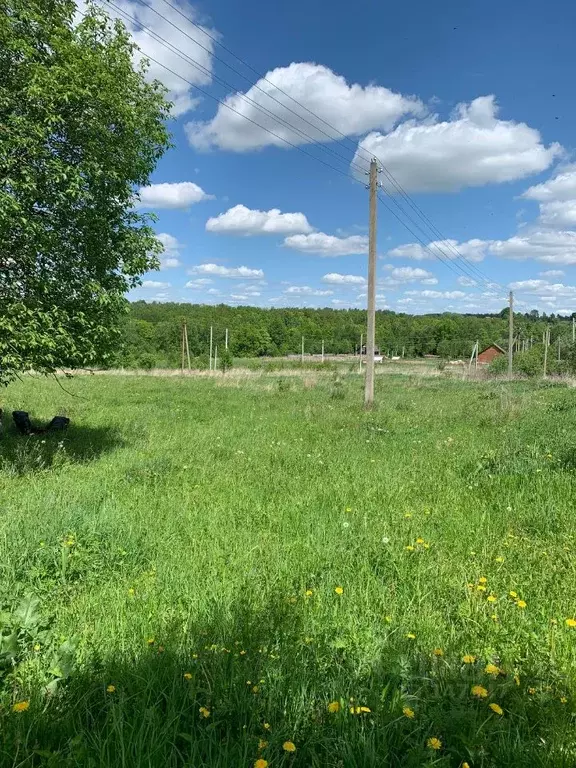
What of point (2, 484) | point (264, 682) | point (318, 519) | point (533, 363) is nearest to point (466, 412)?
point (318, 519)

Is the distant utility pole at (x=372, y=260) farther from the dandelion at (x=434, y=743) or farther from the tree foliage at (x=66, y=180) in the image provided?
the dandelion at (x=434, y=743)

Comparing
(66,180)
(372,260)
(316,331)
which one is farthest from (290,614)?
(316,331)

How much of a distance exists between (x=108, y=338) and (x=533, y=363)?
152 feet

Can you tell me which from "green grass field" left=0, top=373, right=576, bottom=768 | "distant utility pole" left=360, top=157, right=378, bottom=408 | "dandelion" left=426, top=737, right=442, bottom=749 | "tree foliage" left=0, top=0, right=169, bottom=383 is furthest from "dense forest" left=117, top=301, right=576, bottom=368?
"dandelion" left=426, top=737, right=442, bottom=749

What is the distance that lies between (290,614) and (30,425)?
9286 millimetres

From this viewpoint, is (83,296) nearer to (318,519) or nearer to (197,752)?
(318,519)

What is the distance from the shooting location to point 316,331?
343 feet

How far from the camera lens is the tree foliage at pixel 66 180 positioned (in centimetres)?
603

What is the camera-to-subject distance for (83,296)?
6.99 meters

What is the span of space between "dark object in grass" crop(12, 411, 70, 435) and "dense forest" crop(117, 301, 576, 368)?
6017 centimetres

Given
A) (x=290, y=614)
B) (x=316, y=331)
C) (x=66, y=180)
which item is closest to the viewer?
(x=290, y=614)

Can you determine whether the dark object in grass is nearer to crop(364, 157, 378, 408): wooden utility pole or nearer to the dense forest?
crop(364, 157, 378, 408): wooden utility pole

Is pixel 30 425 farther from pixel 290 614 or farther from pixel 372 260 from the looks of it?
pixel 372 260

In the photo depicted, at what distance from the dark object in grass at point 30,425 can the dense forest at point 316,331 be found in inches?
2369
